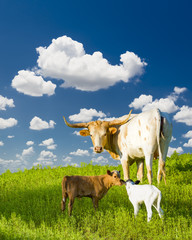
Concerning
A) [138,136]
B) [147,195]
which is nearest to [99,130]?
[138,136]

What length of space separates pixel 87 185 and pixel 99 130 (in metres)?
2.63

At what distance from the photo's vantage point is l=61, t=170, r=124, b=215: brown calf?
6.35 meters

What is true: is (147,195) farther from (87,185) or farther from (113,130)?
(113,130)

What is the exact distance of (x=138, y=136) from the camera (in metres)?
8.66

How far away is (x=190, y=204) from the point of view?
7.83m

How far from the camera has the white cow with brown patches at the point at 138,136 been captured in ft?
27.1

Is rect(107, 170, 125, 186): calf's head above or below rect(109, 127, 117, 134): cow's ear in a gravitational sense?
below

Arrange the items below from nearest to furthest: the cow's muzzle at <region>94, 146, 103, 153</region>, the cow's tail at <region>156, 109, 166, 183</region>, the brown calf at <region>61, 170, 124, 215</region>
A: the brown calf at <region>61, 170, 124, 215</region>, the cow's tail at <region>156, 109, 166, 183</region>, the cow's muzzle at <region>94, 146, 103, 153</region>

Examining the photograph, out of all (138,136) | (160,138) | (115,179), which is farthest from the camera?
(138,136)

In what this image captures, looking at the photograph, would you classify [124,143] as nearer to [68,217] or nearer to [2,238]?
[68,217]

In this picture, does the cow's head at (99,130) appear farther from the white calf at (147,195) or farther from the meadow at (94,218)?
the white calf at (147,195)

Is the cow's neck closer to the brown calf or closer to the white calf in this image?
the brown calf

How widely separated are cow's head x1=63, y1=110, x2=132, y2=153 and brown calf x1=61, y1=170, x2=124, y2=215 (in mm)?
2135

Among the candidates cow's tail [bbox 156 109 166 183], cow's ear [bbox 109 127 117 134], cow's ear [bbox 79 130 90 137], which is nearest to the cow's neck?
cow's ear [bbox 109 127 117 134]
